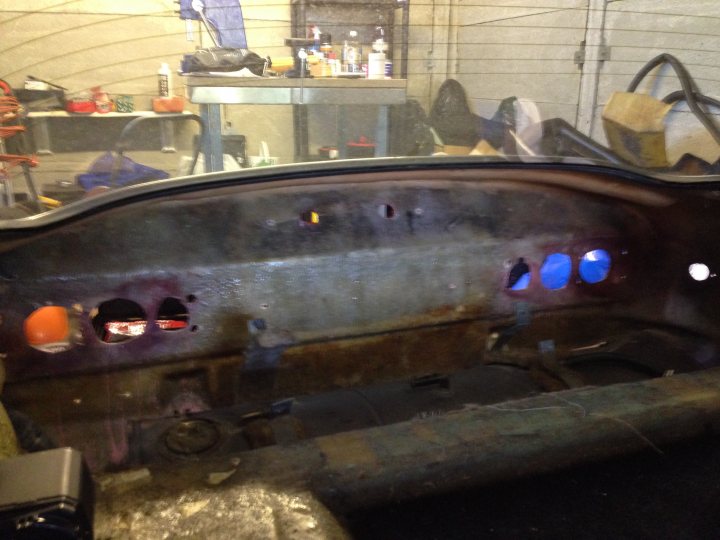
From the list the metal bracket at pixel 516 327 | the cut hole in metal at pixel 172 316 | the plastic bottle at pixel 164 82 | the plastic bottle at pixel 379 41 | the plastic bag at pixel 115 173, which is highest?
the plastic bottle at pixel 379 41

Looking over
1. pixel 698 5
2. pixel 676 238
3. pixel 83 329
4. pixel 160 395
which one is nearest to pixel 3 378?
pixel 83 329

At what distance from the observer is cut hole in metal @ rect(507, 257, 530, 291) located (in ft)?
5.87

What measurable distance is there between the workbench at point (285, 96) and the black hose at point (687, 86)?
6.69ft

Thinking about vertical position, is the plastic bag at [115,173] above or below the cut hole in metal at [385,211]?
above

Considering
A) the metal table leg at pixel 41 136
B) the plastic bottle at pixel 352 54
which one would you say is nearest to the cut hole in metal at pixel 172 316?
the metal table leg at pixel 41 136

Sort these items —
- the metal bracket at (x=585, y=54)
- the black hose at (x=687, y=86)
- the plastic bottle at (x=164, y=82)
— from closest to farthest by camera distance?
the plastic bottle at (x=164, y=82)
the black hose at (x=687, y=86)
the metal bracket at (x=585, y=54)

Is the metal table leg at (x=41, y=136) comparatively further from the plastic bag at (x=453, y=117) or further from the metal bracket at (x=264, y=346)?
the plastic bag at (x=453, y=117)

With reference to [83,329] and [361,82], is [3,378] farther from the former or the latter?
[361,82]

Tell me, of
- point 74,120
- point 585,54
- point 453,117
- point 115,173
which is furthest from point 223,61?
point 585,54

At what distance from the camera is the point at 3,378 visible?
1329mm

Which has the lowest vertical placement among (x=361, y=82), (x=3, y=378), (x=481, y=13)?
(x=3, y=378)

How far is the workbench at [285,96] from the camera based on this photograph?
215 cm

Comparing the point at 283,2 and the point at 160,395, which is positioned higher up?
the point at 283,2

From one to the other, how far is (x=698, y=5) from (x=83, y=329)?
13.3ft
